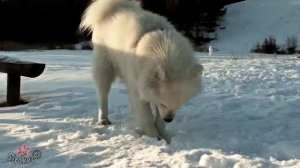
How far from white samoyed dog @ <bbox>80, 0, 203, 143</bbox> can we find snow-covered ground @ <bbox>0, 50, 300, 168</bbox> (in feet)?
0.90

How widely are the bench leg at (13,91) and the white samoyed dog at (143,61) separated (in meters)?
1.48

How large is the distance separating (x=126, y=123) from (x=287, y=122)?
1.71m

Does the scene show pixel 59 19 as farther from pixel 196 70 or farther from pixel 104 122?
pixel 196 70

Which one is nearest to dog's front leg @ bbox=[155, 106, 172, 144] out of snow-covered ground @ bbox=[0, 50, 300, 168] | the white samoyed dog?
the white samoyed dog

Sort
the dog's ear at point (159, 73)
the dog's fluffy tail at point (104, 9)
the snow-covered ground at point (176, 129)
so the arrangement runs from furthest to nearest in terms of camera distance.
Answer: the dog's fluffy tail at point (104, 9) → the dog's ear at point (159, 73) → the snow-covered ground at point (176, 129)

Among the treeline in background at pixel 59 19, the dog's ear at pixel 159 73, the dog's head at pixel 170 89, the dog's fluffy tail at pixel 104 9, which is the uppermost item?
the treeline in background at pixel 59 19

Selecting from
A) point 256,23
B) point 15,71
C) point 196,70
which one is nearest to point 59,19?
point 256,23

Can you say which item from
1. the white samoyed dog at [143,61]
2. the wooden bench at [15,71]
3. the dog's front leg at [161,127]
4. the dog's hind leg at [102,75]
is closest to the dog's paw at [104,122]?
the white samoyed dog at [143,61]

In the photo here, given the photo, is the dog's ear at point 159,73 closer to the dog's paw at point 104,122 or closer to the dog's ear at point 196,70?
the dog's ear at point 196,70

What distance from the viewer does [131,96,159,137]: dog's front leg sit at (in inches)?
184

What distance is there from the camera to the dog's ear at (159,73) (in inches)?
160

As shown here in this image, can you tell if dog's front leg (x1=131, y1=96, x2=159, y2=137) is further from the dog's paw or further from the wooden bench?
the wooden bench

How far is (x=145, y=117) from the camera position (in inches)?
186

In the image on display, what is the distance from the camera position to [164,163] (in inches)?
140
